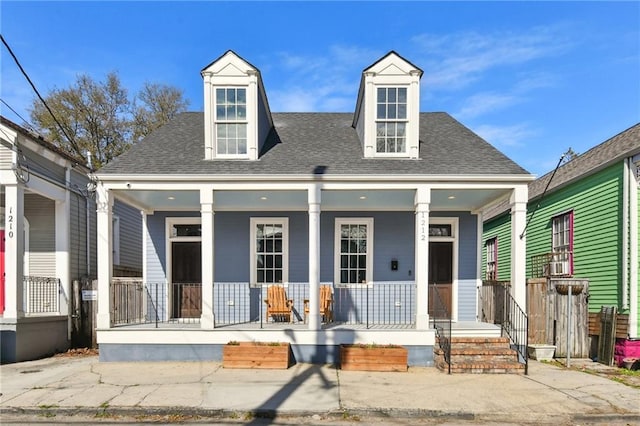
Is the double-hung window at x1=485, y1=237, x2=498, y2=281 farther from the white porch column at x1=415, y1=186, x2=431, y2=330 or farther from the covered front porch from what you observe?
the white porch column at x1=415, y1=186, x2=431, y2=330

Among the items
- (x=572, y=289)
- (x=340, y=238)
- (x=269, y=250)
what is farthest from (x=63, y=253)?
(x=572, y=289)

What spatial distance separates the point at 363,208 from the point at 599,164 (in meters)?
5.71

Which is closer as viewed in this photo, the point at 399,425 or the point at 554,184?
the point at 399,425

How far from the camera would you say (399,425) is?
5.48 metres

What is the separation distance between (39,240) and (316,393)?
340 inches

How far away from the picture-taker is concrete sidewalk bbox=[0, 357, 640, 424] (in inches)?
226

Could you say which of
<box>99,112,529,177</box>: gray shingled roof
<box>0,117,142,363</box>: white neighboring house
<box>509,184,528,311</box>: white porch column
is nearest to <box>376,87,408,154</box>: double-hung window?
<box>99,112,529,177</box>: gray shingled roof

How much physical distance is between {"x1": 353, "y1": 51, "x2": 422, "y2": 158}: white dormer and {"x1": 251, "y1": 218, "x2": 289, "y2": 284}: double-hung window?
300 centimetres

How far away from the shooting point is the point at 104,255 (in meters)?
8.77

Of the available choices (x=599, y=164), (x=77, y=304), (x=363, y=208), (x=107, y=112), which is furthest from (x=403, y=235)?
(x=107, y=112)

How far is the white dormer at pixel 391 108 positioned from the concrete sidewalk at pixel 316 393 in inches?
192

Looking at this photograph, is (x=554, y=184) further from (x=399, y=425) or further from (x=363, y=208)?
(x=399, y=425)

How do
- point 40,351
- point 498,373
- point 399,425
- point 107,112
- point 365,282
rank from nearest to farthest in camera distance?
point 399,425 → point 498,373 → point 40,351 → point 365,282 → point 107,112

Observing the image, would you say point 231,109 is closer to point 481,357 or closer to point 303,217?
point 303,217
